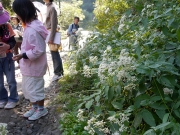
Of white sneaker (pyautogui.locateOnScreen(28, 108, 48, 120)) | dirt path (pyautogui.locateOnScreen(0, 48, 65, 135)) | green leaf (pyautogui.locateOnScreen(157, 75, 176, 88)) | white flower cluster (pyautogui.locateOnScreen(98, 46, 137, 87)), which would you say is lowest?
dirt path (pyautogui.locateOnScreen(0, 48, 65, 135))

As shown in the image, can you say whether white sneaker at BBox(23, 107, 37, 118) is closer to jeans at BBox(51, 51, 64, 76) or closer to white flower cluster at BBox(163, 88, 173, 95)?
jeans at BBox(51, 51, 64, 76)

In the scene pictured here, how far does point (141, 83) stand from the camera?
1653 mm

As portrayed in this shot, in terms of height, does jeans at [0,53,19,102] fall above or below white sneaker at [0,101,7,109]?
above

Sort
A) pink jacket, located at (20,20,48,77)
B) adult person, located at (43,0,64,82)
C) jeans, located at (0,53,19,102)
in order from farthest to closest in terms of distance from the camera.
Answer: adult person, located at (43,0,64,82) → jeans, located at (0,53,19,102) → pink jacket, located at (20,20,48,77)

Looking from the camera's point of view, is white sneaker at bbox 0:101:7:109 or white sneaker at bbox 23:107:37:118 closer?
white sneaker at bbox 23:107:37:118

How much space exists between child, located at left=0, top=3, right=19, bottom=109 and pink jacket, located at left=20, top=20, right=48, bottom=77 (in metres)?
0.43

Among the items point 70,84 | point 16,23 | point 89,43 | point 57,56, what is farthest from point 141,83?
point 16,23

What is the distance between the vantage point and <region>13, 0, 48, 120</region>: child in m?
3.05

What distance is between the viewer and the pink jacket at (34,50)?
Answer: 305 cm

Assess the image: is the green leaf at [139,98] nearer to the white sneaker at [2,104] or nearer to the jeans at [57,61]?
the white sneaker at [2,104]

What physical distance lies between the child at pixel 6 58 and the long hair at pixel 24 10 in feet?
1.53

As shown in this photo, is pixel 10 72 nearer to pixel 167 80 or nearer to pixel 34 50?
pixel 34 50

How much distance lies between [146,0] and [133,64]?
209 centimetres

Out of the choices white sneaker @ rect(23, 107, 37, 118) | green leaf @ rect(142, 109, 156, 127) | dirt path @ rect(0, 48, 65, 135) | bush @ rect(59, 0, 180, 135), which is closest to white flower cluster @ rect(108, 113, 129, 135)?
bush @ rect(59, 0, 180, 135)
